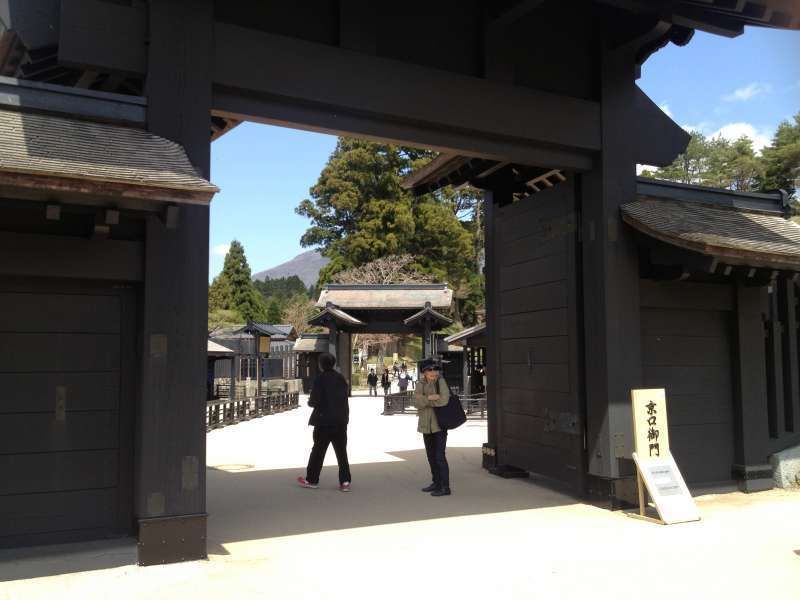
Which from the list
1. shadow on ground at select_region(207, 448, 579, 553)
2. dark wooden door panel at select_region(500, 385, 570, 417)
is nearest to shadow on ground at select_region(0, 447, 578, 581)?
shadow on ground at select_region(207, 448, 579, 553)

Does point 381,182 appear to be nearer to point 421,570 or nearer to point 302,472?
point 302,472

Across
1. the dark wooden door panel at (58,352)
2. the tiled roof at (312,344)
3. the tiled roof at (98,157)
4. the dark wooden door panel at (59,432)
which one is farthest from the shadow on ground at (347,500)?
the tiled roof at (312,344)

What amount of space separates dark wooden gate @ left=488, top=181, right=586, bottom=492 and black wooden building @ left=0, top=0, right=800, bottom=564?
4 centimetres

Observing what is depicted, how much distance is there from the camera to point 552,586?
4621mm

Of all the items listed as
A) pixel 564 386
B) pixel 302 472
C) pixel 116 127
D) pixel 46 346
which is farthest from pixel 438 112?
Answer: pixel 302 472

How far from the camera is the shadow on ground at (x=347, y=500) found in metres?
6.46

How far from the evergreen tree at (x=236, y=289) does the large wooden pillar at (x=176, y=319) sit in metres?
48.0

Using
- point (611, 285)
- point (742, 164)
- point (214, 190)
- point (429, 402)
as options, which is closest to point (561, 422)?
point (429, 402)

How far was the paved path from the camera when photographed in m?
4.55

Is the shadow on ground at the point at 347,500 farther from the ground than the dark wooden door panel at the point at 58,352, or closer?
closer

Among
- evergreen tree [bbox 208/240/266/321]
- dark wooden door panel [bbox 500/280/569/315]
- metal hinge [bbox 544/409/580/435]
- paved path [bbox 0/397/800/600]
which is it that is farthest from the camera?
evergreen tree [bbox 208/240/266/321]

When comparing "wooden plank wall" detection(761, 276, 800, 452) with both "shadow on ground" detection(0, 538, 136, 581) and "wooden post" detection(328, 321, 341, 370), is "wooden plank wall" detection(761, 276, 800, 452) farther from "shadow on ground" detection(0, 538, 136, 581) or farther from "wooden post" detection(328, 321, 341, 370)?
"wooden post" detection(328, 321, 341, 370)

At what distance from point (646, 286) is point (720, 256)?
4.34 feet

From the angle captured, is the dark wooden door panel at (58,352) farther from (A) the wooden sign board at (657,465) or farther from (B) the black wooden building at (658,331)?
(A) the wooden sign board at (657,465)
